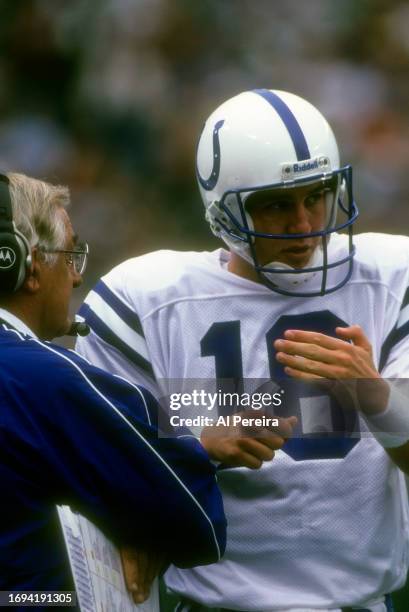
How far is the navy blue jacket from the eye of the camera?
1.23m

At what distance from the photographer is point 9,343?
1279 mm

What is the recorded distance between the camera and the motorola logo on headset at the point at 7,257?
4.27 ft

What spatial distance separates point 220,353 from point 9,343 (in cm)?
40

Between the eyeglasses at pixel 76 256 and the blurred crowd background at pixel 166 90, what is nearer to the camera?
the eyeglasses at pixel 76 256

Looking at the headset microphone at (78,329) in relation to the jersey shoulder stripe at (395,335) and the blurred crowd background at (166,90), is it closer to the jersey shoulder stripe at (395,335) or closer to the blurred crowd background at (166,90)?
the jersey shoulder stripe at (395,335)

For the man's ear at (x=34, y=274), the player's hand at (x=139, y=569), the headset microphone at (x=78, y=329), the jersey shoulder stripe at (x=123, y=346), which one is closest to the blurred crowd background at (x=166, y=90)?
the jersey shoulder stripe at (x=123, y=346)

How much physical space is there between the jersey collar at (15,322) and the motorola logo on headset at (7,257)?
68 millimetres

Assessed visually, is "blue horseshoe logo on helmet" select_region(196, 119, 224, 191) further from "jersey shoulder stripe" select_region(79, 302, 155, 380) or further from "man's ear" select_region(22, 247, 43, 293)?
"man's ear" select_region(22, 247, 43, 293)

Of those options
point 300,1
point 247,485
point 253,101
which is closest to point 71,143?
point 300,1

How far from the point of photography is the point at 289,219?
159 centimetres

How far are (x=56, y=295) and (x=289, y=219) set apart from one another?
39 centimetres

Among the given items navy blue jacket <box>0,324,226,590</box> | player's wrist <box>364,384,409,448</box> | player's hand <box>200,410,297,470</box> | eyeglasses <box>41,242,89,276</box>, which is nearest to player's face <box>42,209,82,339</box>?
eyeglasses <box>41,242,89,276</box>

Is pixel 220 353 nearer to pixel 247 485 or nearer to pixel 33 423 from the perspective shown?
pixel 247 485

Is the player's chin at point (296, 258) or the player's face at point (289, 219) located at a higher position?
the player's face at point (289, 219)
